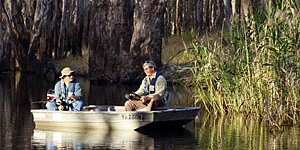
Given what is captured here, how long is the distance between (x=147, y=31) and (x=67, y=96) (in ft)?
49.3

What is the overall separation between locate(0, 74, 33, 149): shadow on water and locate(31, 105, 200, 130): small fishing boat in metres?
0.44

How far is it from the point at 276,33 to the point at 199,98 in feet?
12.1

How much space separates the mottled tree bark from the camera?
107 feet

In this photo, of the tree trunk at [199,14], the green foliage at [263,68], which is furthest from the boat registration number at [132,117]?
the tree trunk at [199,14]

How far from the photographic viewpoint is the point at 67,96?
716 inches

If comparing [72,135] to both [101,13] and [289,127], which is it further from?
[101,13]

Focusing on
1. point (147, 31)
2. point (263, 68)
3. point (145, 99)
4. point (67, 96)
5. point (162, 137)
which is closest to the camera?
point (162, 137)

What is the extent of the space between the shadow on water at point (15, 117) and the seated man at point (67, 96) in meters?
0.73

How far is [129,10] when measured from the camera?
1350 inches

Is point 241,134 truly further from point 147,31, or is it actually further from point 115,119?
point 147,31

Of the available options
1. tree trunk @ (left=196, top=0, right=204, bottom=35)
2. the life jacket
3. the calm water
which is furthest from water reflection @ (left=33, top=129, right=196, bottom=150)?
tree trunk @ (left=196, top=0, right=204, bottom=35)

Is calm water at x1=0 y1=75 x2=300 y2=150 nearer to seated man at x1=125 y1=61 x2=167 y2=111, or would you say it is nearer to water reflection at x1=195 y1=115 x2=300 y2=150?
water reflection at x1=195 y1=115 x2=300 y2=150

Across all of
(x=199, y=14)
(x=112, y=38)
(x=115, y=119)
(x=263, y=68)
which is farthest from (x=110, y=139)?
(x=199, y=14)

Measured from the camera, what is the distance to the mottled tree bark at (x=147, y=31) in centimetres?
3262
